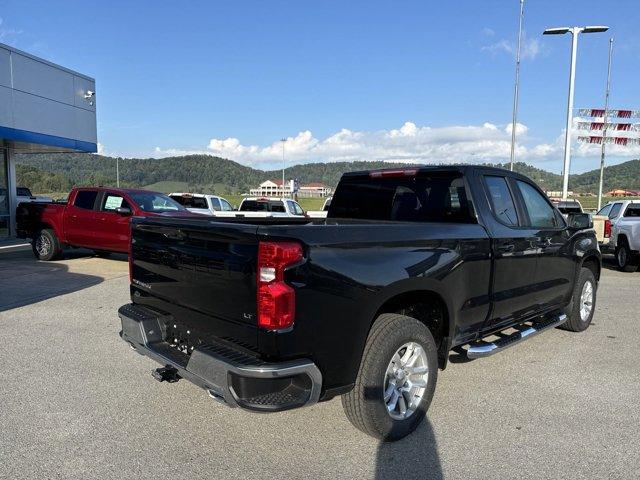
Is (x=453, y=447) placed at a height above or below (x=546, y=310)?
below

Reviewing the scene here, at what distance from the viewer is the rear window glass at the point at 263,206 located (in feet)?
62.6

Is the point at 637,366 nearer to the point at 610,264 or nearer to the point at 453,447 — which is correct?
the point at 453,447

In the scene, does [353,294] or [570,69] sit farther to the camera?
[570,69]

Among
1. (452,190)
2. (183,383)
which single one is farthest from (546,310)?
(183,383)

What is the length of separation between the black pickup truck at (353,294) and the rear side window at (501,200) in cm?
2

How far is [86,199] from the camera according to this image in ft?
37.8

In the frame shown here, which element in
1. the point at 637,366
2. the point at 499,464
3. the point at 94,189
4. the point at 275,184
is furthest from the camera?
the point at 275,184

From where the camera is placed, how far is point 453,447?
131 inches

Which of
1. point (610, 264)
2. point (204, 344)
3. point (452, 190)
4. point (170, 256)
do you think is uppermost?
point (452, 190)

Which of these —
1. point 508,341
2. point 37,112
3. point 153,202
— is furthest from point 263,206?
point 508,341

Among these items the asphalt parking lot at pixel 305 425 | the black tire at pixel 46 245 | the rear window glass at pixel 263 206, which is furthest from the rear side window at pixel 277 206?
the asphalt parking lot at pixel 305 425

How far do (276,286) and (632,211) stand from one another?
14186 mm

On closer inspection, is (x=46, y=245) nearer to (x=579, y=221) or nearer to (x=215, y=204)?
(x=215, y=204)

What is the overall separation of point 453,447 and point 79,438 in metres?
2.51
